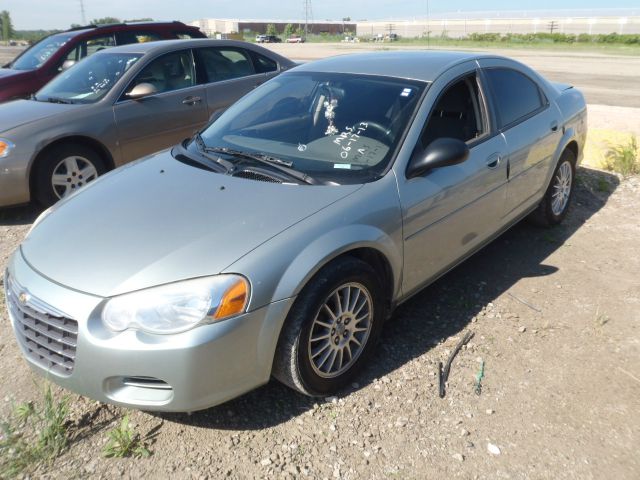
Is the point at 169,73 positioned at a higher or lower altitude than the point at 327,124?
higher

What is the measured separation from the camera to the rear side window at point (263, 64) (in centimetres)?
719

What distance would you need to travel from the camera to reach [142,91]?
18.8ft

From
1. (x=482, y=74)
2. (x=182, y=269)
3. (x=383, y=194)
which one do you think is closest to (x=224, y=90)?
(x=482, y=74)

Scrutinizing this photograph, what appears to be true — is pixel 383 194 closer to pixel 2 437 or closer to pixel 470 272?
pixel 470 272

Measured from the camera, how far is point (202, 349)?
2.29 metres

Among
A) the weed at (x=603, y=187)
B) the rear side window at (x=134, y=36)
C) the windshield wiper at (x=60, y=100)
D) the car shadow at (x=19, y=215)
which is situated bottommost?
the weed at (x=603, y=187)

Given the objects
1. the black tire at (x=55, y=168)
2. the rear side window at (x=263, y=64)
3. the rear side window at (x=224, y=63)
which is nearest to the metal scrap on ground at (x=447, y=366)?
the black tire at (x=55, y=168)

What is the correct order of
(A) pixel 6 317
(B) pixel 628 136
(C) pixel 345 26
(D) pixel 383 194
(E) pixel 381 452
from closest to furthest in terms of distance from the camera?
(E) pixel 381 452, (D) pixel 383 194, (A) pixel 6 317, (B) pixel 628 136, (C) pixel 345 26

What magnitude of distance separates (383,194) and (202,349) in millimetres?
1261

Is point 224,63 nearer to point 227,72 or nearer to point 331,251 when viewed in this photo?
point 227,72

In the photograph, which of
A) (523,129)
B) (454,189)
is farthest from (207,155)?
(523,129)

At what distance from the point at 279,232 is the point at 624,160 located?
224 inches

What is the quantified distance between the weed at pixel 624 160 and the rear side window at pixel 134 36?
6.65m

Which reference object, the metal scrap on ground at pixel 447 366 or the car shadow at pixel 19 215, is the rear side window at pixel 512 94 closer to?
the metal scrap on ground at pixel 447 366
